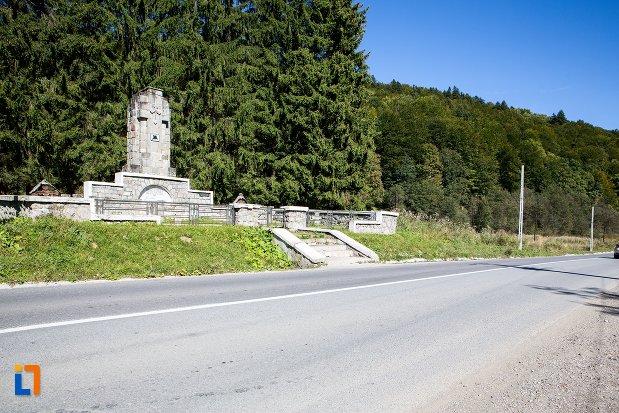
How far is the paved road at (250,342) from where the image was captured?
150 inches

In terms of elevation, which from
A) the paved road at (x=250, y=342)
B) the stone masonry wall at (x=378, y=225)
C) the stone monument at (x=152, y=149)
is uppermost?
the stone monument at (x=152, y=149)

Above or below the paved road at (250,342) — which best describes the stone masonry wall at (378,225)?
above

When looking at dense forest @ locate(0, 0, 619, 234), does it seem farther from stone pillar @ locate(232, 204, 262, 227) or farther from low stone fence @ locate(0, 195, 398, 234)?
stone pillar @ locate(232, 204, 262, 227)

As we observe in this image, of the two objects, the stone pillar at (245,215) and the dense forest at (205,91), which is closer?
the stone pillar at (245,215)

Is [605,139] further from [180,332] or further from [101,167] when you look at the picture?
[180,332]

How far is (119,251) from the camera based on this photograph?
473 inches

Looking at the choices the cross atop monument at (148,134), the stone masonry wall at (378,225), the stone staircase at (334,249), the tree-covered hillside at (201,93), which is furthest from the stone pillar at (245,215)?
the tree-covered hillside at (201,93)

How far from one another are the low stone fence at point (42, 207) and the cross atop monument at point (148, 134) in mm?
7008

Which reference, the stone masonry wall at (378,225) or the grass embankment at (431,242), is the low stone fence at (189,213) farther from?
the grass embankment at (431,242)

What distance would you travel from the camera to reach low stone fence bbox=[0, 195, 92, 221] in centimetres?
1302

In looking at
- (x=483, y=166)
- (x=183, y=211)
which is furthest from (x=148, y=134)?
(x=483, y=166)

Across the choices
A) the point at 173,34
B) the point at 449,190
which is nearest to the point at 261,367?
the point at 173,34

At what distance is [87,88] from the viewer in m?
30.8

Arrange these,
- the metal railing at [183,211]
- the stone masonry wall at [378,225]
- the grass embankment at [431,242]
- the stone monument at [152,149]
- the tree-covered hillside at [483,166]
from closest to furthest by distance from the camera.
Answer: the metal railing at [183,211] → the grass embankment at [431,242] → the stone monument at [152,149] → the stone masonry wall at [378,225] → the tree-covered hillside at [483,166]
